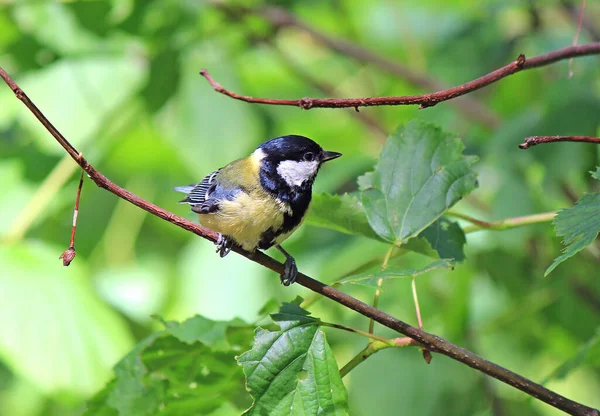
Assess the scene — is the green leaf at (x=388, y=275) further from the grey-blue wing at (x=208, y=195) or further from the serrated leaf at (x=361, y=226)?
the grey-blue wing at (x=208, y=195)

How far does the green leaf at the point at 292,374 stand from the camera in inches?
57.2

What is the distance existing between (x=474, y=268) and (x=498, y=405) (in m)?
0.56

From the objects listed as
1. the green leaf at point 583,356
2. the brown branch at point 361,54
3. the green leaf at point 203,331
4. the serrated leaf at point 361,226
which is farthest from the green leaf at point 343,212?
the brown branch at point 361,54

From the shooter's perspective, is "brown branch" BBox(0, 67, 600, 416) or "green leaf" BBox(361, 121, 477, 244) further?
"green leaf" BBox(361, 121, 477, 244)

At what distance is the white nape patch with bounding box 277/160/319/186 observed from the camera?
218 centimetres

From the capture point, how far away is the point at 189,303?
3.26m

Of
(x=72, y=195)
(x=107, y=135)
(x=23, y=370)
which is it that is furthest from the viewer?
(x=72, y=195)

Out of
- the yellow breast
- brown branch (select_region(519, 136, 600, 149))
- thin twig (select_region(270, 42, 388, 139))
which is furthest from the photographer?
thin twig (select_region(270, 42, 388, 139))

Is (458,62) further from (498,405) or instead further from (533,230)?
(498,405)

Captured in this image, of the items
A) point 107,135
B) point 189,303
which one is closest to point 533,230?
point 189,303

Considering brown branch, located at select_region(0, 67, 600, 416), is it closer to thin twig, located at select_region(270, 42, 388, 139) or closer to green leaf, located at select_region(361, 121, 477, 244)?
green leaf, located at select_region(361, 121, 477, 244)

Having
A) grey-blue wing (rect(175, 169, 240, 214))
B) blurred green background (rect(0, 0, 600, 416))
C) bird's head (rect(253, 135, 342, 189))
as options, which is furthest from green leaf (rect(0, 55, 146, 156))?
→ bird's head (rect(253, 135, 342, 189))

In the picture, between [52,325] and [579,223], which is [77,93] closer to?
[52,325]

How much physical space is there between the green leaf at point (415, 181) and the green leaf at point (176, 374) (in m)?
0.46
